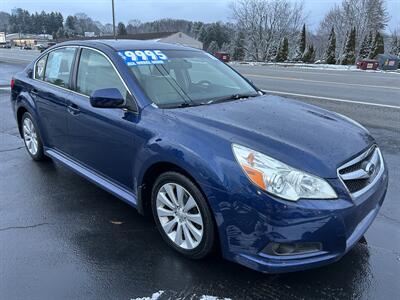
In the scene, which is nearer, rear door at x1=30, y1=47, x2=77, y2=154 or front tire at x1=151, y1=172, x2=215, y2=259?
front tire at x1=151, y1=172, x2=215, y2=259

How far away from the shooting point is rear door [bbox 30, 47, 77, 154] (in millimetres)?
4551

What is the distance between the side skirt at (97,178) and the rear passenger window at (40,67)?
3.21 feet

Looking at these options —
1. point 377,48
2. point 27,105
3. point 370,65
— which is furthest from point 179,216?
point 377,48

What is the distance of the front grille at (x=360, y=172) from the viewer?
2865 mm

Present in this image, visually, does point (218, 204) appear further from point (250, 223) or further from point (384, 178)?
point (384, 178)

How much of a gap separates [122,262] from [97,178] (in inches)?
43.9

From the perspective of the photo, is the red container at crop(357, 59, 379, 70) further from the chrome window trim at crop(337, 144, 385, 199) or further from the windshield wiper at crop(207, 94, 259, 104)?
the chrome window trim at crop(337, 144, 385, 199)

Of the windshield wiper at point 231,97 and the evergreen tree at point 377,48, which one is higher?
the windshield wiper at point 231,97

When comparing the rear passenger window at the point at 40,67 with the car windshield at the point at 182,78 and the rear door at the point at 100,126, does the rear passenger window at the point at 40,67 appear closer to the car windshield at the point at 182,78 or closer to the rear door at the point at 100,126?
the rear door at the point at 100,126

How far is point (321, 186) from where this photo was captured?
2719 mm

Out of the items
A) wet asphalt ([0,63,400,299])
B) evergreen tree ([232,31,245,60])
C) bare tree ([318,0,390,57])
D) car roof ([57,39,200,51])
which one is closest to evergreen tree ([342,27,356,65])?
bare tree ([318,0,390,57])

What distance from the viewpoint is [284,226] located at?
2.65m

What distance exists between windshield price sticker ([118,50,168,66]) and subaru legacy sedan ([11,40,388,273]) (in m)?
0.01

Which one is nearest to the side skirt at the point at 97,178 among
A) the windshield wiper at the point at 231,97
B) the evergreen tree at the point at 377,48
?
the windshield wiper at the point at 231,97
